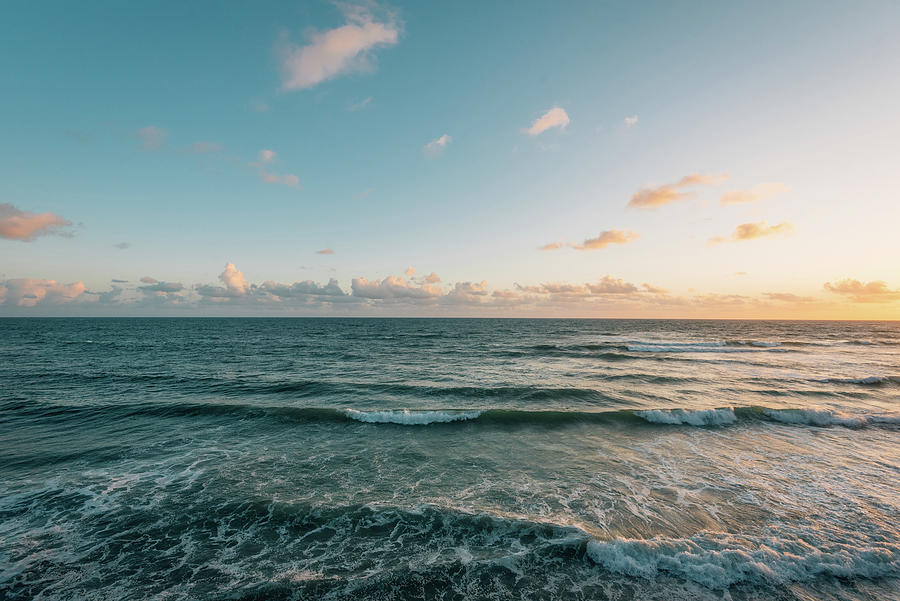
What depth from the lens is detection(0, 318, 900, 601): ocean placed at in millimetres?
7016

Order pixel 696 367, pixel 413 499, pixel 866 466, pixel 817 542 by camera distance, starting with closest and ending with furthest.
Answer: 1. pixel 817 542
2. pixel 413 499
3. pixel 866 466
4. pixel 696 367

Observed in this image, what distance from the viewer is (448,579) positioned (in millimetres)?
7000

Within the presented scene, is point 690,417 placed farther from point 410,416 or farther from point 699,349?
point 699,349

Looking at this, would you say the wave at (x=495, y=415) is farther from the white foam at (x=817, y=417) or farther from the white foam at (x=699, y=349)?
the white foam at (x=699, y=349)

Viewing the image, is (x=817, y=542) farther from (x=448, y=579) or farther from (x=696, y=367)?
(x=696, y=367)

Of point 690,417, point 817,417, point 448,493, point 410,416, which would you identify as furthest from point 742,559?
point 817,417

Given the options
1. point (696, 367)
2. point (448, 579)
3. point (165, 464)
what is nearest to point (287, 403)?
point (165, 464)

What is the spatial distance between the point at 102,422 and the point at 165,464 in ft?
26.0

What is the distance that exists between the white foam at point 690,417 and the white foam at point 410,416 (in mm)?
8658

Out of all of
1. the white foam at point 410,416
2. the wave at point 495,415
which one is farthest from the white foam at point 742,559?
the white foam at point 410,416

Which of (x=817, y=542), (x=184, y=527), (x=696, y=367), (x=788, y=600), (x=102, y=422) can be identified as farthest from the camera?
(x=696, y=367)

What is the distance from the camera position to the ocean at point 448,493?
7016mm

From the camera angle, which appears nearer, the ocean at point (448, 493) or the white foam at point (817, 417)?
the ocean at point (448, 493)

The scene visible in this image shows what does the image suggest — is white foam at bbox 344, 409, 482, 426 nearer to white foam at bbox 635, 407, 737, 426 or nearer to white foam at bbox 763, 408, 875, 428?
white foam at bbox 635, 407, 737, 426
